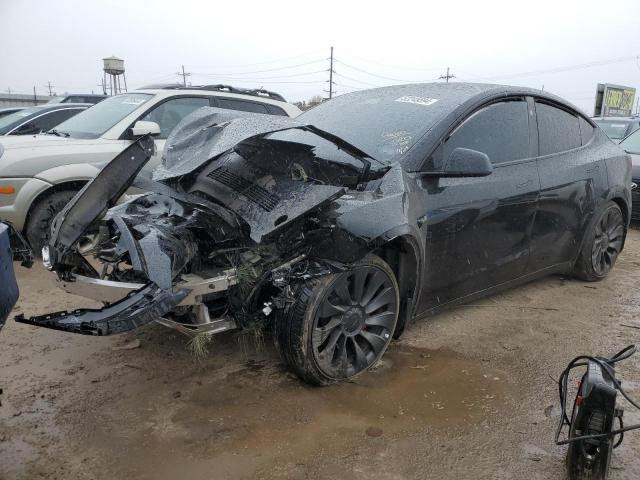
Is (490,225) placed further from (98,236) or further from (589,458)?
(98,236)

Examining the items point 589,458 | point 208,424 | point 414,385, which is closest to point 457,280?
point 414,385

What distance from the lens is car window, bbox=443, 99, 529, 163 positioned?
357 cm

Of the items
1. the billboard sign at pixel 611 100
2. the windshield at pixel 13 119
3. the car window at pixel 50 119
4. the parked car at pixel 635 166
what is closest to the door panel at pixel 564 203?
the parked car at pixel 635 166

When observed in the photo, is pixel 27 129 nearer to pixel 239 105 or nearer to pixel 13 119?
pixel 13 119


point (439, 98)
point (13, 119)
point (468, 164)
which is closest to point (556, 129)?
point (439, 98)

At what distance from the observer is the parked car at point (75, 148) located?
5.06m

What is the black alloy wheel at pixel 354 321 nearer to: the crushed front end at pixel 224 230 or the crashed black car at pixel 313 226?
the crashed black car at pixel 313 226

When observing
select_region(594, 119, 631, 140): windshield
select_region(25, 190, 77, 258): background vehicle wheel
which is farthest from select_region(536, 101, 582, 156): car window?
select_region(594, 119, 631, 140): windshield

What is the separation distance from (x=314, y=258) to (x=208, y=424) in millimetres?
1059

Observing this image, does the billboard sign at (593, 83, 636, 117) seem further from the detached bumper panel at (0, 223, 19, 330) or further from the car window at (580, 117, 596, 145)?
the detached bumper panel at (0, 223, 19, 330)

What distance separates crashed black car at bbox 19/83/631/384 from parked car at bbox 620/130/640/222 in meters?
4.70

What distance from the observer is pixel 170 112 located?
620 centimetres

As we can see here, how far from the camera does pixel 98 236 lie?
3.15m

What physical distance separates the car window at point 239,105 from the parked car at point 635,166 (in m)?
5.25
